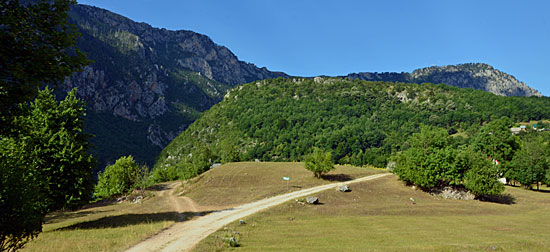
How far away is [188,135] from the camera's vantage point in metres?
173

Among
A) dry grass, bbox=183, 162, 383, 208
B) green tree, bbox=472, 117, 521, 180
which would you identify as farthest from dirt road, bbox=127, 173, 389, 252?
green tree, bbox=472, 117, 521, 180

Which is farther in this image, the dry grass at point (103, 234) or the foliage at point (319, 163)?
the foliage at point (319, 163)

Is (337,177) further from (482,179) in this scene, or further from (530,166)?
(530,166)

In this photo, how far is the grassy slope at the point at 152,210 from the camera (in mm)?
18766

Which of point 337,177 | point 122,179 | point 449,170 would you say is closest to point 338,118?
point 337,177

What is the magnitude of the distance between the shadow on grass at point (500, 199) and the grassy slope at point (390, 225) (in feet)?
2.31

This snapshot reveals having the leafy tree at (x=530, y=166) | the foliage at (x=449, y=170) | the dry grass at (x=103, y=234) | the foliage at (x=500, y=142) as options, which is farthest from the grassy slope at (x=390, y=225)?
the foliage at (x=500, y=142)

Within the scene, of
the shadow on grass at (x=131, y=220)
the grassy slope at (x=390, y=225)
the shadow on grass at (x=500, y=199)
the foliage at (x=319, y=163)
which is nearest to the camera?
the grassy slope at (x=390, y=225)

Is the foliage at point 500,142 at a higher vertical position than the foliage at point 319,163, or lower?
higher

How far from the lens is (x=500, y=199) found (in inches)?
1764

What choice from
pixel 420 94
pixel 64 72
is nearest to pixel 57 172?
pixel 64 72

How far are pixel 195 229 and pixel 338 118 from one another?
146 m

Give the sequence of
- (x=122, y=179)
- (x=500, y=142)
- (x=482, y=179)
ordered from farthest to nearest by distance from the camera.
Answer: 1. (x=500, y=142)
2. (x=122, y=179)
3. (x=482, y=179)

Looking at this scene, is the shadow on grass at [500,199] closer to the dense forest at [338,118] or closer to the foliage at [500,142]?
the foliage at [500,142]
